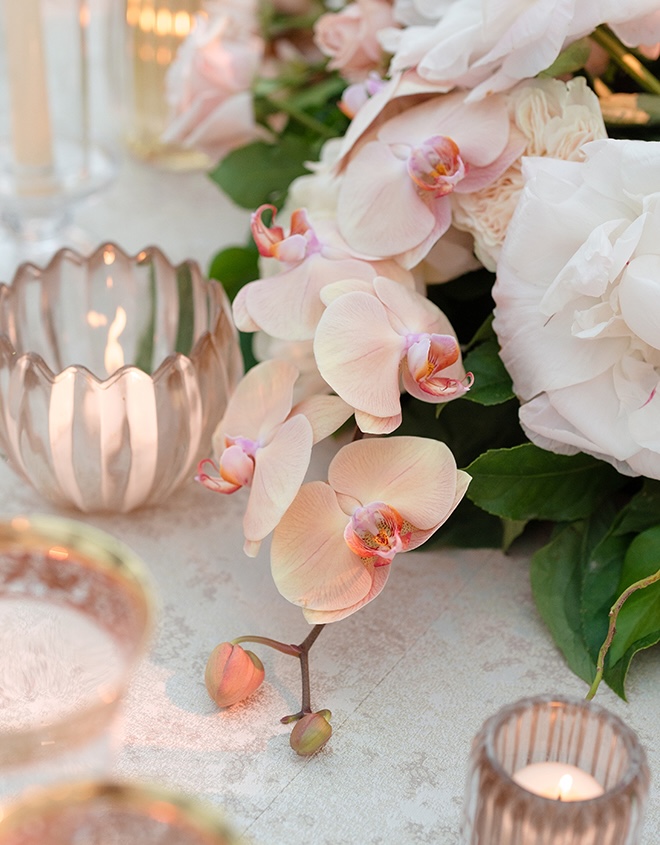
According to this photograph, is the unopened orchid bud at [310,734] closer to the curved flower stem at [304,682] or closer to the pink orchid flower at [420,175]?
the curved flower stem at [304,682]

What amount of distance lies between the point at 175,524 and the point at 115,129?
1.34ft

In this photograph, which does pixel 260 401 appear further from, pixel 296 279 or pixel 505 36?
pixel 505 36

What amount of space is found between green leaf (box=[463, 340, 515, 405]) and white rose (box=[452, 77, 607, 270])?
0.10ft

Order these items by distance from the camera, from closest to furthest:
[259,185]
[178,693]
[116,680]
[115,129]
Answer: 1. [116,680]
2. [178,693]
3. [259,185]
4. [115,129]

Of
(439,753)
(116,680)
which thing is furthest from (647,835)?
(116,680)

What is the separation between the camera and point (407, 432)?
0.43m

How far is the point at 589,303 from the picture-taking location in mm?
363

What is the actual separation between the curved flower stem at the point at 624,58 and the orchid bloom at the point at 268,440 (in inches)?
7.2

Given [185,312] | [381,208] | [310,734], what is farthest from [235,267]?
[310,734]

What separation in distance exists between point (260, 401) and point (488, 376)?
0.08 metres

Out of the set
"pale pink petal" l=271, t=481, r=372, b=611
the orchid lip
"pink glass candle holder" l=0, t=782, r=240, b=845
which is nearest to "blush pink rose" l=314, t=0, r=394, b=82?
the orchid lip

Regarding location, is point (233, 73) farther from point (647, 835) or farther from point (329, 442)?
point (647, 835)

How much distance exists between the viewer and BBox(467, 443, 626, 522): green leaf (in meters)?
0.39

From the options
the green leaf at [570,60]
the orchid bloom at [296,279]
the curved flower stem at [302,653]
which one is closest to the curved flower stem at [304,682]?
the curved flower stem at [302,653]
